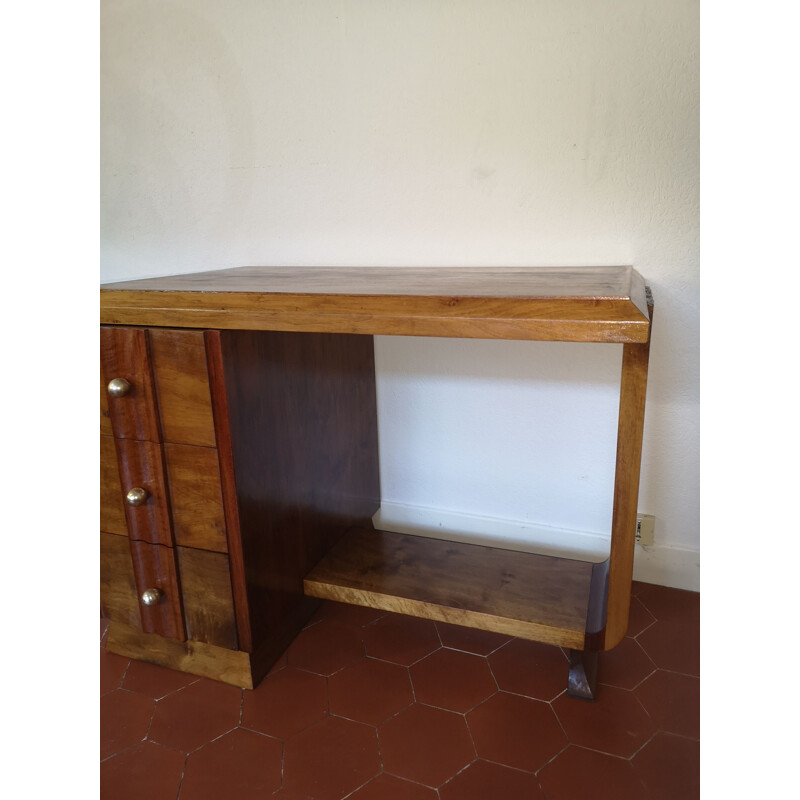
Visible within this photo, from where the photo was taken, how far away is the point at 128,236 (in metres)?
1.95

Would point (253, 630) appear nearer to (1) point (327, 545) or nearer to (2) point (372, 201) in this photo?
(1) point (327, 545)

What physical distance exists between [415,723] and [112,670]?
726 mm

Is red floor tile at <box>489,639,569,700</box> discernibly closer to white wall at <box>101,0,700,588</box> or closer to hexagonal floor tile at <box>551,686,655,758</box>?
hexagonal floor tile at <box>551,686,655,758</box>

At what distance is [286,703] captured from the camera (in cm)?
134

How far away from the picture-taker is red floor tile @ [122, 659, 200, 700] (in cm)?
139

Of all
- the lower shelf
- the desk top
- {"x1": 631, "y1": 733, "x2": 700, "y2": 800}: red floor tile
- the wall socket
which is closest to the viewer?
the desk top

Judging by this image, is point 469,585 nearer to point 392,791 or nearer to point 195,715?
point 392,791

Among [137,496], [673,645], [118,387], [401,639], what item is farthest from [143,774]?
[673,645]

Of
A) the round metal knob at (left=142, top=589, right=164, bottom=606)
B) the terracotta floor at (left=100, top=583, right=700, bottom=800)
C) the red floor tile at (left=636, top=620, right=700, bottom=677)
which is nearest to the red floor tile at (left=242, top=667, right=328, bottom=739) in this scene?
the terracotta floor at (left=100, top=583, right=700, bottom=800)

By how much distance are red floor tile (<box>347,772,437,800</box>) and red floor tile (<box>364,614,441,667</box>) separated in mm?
327

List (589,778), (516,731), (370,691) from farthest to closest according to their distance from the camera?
1. (370,691)
2. (516,731)
3. (589,778)

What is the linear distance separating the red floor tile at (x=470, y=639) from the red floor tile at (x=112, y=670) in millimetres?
756

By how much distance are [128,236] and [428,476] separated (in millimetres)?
1192

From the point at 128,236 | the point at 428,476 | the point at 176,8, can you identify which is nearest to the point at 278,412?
the point at 428,476
